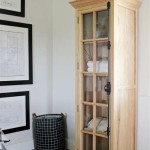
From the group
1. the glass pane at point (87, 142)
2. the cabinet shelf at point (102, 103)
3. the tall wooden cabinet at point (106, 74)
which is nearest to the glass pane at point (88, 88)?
the tall wooden cabinet at point (106, 74)

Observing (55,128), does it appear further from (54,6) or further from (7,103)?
(54,6)

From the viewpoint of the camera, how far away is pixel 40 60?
334 centimetres

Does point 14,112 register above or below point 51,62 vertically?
below

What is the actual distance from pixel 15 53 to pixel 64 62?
68 cm

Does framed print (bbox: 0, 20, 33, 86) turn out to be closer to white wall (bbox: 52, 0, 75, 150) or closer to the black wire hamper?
white wall (bbox: 52, 0, 75, 150)

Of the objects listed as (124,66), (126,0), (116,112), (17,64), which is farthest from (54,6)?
(116,112)

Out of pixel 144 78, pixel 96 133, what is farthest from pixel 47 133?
pixel 144 78

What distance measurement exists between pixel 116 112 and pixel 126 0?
43.2 inches

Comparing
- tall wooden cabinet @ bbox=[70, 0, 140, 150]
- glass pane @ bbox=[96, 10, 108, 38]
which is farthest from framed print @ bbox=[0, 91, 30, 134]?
glass pane @ bbox=[96, 10, 108, 38]

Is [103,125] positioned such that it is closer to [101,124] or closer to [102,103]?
[101,124]

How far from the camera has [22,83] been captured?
10.2ft

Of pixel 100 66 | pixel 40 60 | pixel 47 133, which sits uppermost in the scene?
pixel 40 60

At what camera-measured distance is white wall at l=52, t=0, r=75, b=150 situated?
324 centimetres

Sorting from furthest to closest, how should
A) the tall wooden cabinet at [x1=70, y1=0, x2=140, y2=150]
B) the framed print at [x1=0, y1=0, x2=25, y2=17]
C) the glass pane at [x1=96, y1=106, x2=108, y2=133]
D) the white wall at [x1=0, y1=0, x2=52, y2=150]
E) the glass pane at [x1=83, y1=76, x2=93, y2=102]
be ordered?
the white wall at [x1=0, y1=0, x2=52, y2=150]
the framed print at [x1=0, y1=0, x2=25, y2=17]
the glass pane at [x1=83, y1=76, x2=93, y2=102]
the glass pane at [x1=96, y1=106, x2=108, y2=133]
the tall wooden cabinet at [x1=70, y1=0, x2=140, y2=150]
